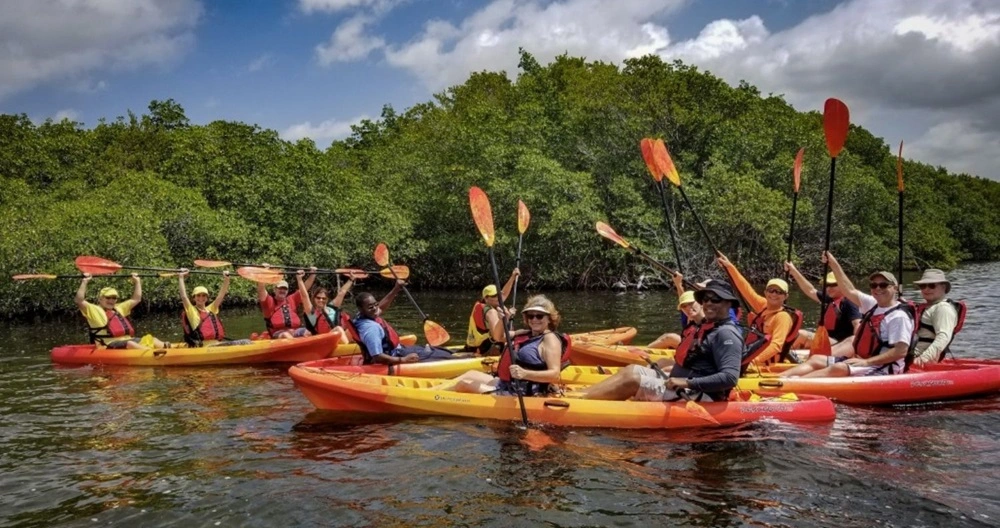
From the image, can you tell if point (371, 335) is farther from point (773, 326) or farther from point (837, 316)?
point (837, 316)

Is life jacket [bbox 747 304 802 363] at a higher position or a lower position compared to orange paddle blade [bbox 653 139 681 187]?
lower

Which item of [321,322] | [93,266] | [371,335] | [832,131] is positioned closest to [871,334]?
[832,131]

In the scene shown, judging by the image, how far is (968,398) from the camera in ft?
23.7

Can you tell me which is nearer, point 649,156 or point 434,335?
point 649,156

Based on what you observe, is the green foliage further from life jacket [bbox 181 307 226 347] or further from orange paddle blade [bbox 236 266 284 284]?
orange paddle blade [bbox 236 266 284 284]

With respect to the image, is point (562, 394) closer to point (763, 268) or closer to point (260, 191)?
point (260, 191)

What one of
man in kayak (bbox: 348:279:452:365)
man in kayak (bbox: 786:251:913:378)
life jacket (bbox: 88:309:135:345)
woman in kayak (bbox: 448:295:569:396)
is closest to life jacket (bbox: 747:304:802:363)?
man in kayak (bbox: 786:251:913:378)

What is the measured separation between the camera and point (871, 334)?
7.31 meters

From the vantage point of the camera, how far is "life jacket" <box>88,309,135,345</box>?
1071cm

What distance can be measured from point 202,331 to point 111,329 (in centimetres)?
137

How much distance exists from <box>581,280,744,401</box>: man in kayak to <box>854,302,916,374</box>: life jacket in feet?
7.26

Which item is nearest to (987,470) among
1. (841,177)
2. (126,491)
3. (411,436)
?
(411,436)

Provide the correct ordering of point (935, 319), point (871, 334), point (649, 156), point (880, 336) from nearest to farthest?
point (880, 336) < point (871, 334) < point (935, 319) < point (649, 156)

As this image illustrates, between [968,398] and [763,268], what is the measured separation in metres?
18.8
